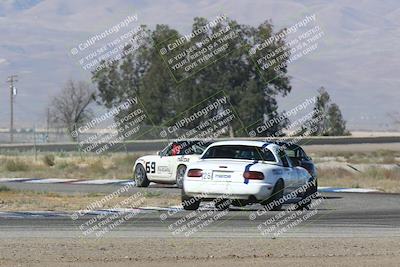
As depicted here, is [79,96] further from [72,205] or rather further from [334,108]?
[72,205]

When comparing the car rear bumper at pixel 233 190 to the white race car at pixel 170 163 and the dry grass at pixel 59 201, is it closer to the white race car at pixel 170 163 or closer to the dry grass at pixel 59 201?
the dry grass at pixel 59 201

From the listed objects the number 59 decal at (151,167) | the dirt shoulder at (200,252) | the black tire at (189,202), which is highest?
the dirt shoulder at (200,252)

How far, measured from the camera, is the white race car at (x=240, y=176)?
67.0ft

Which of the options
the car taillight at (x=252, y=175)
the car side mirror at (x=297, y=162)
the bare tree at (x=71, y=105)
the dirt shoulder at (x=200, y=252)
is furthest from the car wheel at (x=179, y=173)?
the bare tree at (x=71, y=105)

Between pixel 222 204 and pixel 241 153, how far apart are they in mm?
1202

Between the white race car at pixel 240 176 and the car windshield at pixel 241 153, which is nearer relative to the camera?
the white race car at pixel 240 176

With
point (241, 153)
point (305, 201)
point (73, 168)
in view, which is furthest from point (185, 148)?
point (73, 168)

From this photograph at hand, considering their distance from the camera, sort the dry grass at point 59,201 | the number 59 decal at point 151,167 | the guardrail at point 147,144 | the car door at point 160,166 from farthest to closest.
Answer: the guardrail at point 147,144 < the number 59 decal at point 151,167 < the car door at point 160,166 < the dry grass at point 59,201

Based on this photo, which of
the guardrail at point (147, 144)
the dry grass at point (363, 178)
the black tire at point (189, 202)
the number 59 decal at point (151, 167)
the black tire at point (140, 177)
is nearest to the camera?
the black tire at point (189, 202)

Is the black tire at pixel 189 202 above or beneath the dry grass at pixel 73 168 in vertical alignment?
above

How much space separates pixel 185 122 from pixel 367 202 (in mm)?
46697

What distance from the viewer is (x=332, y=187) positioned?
32.0 m

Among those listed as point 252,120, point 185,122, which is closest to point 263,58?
point 252,120

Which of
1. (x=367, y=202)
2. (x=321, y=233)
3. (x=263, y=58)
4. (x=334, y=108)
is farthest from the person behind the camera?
(x=334, y=108)
